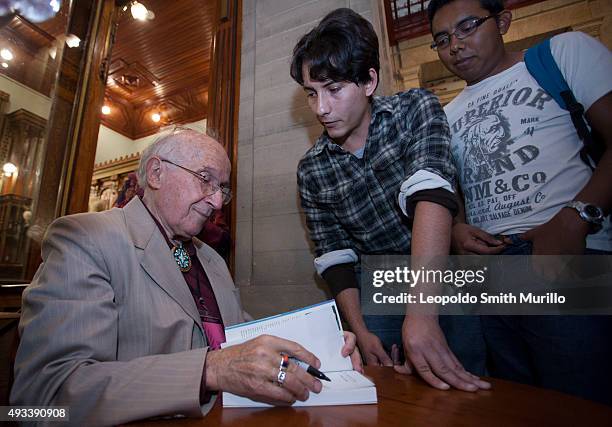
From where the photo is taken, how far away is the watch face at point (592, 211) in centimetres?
89

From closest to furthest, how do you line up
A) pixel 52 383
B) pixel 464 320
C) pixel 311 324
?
pixel 52 383
pixel 311 324
pixel 464 320

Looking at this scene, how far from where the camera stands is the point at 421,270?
920 millimetres

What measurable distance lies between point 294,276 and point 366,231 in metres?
0.91

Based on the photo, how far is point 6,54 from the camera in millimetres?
2994

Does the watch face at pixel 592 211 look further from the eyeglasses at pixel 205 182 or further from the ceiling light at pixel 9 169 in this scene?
the ceiling light at pixel 9 169

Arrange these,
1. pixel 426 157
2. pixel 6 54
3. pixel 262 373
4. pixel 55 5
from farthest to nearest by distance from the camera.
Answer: pixel 55 5
pixel 6 54
pixel 426 157
pixel 262 373

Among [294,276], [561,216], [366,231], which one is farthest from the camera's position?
[294,276]

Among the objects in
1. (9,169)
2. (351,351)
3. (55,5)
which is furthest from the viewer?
(55,5)

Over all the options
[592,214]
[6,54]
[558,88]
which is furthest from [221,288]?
[6,54]

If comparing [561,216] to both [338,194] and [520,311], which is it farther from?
[338,194]

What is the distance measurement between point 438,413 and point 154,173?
4.12 feet

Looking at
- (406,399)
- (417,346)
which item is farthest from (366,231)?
(406,399)

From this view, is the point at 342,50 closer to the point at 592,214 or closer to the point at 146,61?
the point at 592,214

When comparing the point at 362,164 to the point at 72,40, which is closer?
the point at 362,164
